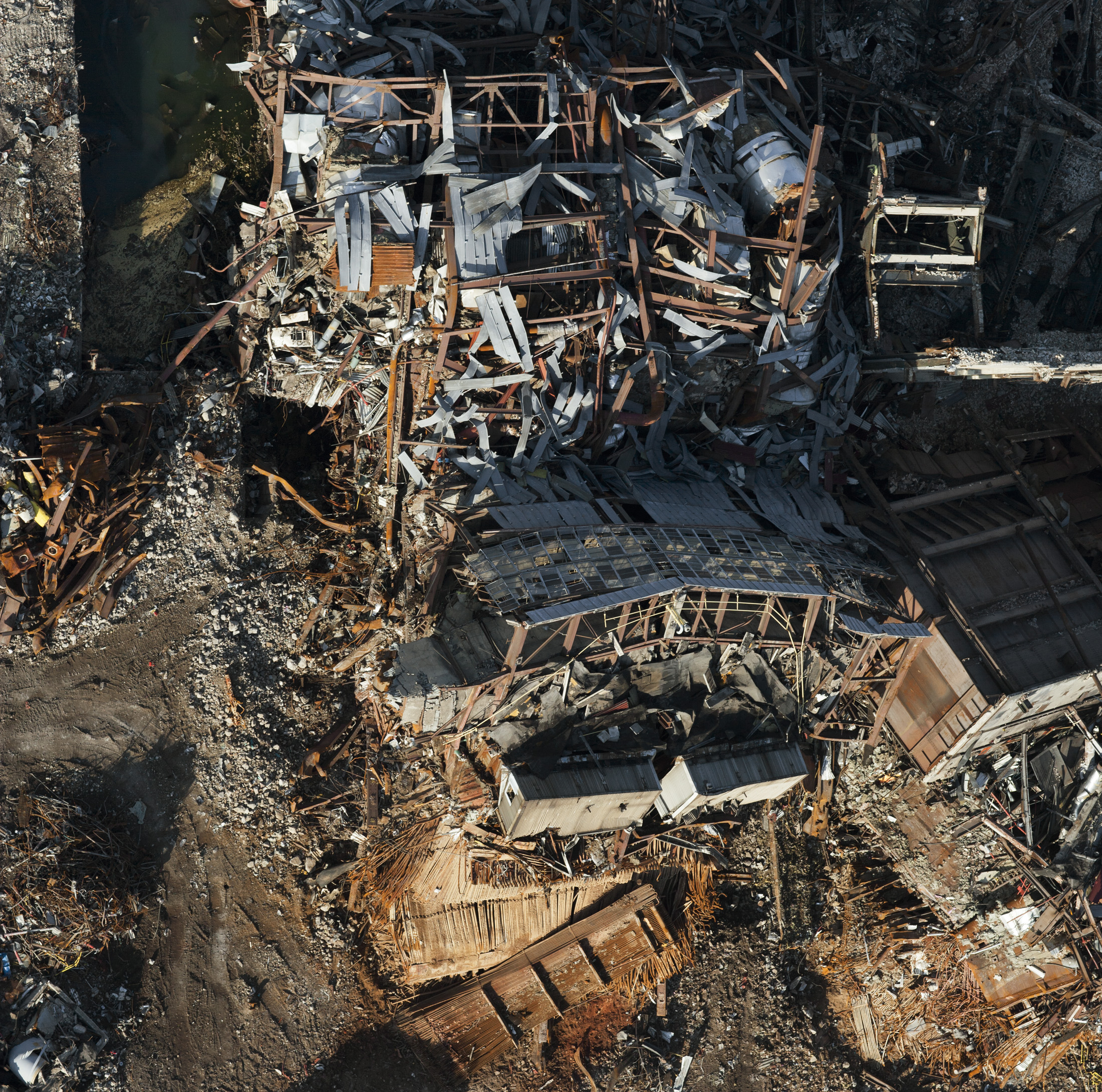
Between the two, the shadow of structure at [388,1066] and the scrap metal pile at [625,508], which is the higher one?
the scrap metal pile at [625,508]

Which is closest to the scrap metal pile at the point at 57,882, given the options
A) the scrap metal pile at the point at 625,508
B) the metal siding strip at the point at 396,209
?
the scrap metal pile at the point at 625,508

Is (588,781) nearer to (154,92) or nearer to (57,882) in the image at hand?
(57,882)

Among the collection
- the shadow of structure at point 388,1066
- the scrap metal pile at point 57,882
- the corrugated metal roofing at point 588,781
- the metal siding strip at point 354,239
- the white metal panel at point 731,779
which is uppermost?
the metal siding strip at point 354,239

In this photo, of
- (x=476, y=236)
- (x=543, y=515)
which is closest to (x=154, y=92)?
(x=476, y=236)

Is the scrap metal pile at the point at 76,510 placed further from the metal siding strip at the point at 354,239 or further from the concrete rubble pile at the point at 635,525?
the metal siding strip at the point at 354,239

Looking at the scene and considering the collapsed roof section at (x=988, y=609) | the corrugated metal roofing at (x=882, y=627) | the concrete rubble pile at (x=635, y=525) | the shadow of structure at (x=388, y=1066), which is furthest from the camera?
the shadow of structure at (x=388, y=1066)

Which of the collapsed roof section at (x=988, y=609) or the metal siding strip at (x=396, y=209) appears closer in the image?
the metal siding strip at (x=396, y=209)
